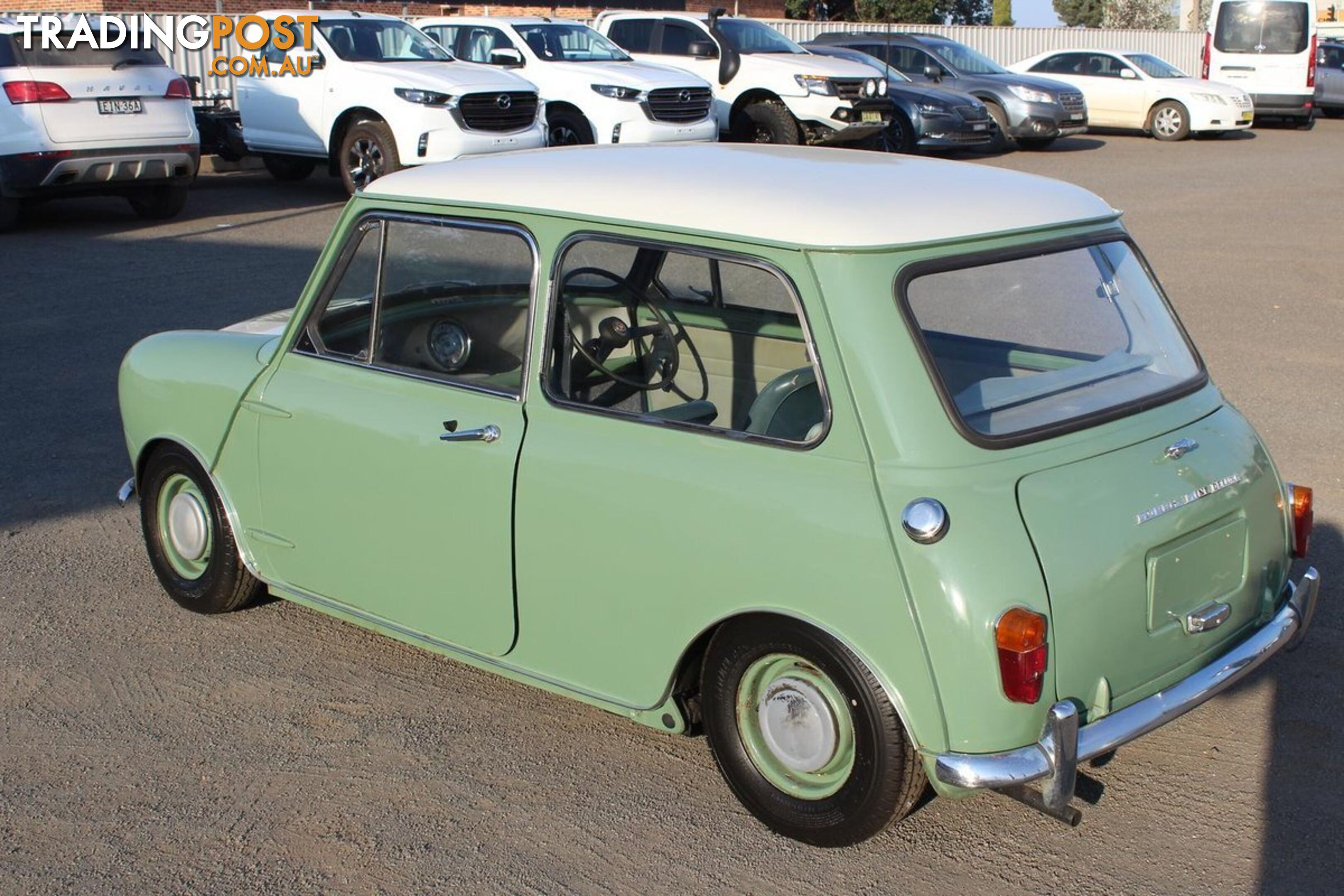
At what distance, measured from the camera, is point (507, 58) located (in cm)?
1691

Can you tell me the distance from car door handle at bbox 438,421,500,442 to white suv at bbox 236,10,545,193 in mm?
10596

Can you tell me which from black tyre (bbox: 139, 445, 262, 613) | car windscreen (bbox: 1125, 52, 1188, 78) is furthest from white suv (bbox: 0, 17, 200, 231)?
car windscreen (bbox: 1125, 52, 1188, 78)

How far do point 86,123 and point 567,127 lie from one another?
18.5 ft

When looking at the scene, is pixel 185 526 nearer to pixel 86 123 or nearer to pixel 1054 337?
pixel 1054 337

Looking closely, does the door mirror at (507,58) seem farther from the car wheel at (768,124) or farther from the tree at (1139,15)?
the tree at (1139,15)

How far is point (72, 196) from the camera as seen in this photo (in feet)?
44.3

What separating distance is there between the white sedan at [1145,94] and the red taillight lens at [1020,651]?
74.5 ft

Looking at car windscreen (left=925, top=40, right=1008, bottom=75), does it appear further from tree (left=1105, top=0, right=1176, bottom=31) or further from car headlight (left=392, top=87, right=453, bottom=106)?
tree (left=1105, top=0, right=1176, bottom=31)

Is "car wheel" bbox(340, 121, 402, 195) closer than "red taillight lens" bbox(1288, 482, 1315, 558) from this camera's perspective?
No

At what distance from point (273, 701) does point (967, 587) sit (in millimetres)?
2337

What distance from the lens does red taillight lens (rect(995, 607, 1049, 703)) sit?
3.22m

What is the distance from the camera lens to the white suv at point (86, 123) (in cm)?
1270

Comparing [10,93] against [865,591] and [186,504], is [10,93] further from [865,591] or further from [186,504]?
[865,591]

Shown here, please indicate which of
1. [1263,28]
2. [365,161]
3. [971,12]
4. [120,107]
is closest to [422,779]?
[120,107]
